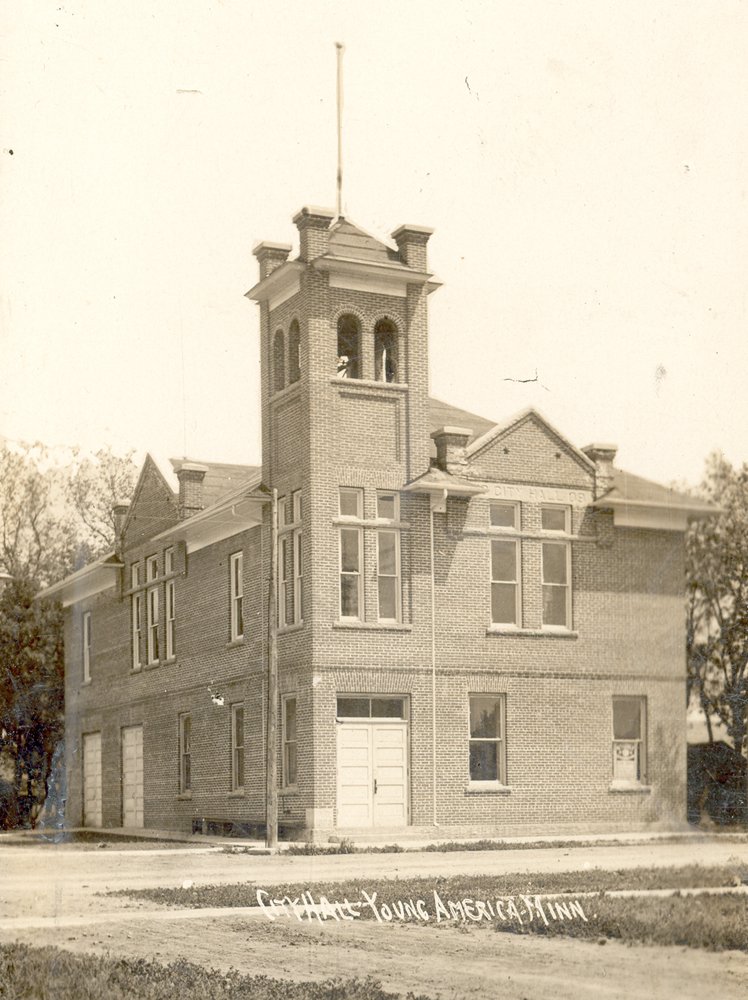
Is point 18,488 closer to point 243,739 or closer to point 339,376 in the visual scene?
point 243,739

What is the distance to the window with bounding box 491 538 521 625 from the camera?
16.7 m

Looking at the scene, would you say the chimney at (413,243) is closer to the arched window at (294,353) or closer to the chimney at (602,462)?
the chimney at (602,462)

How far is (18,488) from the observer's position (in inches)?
1292

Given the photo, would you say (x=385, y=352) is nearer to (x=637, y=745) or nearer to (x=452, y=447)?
(x=452, y=447)

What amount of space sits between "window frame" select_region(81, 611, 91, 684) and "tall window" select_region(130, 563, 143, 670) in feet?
12.3

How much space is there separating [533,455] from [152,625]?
1815cm

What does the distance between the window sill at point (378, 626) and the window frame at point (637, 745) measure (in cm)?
809

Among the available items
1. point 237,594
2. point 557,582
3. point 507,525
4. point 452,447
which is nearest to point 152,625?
point 237,594

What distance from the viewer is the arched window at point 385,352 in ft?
65.2

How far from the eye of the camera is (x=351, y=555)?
20.4 metres

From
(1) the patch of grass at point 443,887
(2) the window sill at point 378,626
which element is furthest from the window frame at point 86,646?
(1) the patch of grass at point 443,887

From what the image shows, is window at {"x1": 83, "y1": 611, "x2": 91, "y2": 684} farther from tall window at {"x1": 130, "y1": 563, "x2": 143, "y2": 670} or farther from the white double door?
the white double door

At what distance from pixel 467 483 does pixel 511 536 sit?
2247 millimetres

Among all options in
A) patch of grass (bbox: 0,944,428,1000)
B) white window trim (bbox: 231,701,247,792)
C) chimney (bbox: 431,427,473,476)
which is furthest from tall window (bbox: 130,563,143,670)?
patch of grass (bbox: 0,944,428,1000)
